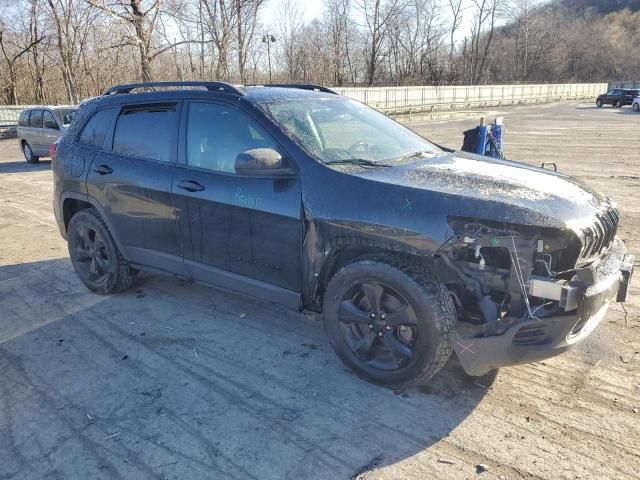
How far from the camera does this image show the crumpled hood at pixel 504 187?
2.73 m

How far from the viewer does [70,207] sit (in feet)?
17.1

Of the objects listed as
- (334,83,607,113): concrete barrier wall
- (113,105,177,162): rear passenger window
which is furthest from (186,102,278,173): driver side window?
(334,83,607,113): concrete barrier wall

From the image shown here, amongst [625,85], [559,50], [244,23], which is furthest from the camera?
[559,50]

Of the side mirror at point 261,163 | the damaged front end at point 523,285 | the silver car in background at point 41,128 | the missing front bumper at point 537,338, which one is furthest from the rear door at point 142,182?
the silver car in background at point 41,128

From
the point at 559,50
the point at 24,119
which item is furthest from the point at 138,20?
the point at 559,50

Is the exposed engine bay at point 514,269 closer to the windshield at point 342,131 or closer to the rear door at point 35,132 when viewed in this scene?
the windshield at point 342,131

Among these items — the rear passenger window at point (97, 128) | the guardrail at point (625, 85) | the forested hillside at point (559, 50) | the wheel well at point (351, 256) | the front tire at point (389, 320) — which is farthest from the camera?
the forested hillside at point (559, 50)

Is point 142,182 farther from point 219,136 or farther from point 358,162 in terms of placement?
point 358,162

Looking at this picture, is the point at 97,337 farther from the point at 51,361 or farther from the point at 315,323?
the point at 315,323

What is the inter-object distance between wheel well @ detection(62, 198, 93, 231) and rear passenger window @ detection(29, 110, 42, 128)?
11.3 m

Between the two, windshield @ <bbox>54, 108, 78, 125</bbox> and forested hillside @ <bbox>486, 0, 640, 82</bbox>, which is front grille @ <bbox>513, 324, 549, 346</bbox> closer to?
windshield @ <bbox>54, 108, 78, 125</bbox>

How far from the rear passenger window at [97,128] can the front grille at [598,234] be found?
13.4 feet

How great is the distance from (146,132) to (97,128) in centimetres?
79

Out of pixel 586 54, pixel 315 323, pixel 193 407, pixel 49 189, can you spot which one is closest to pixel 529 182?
pixel 315 323
